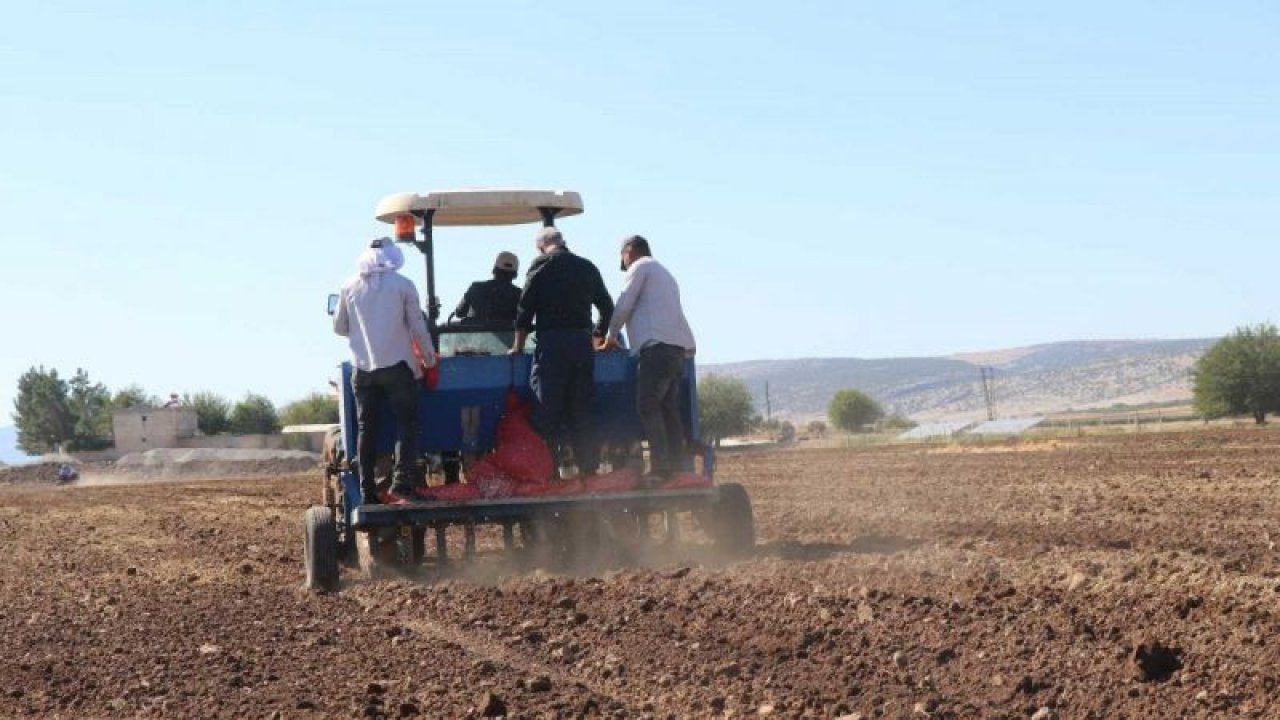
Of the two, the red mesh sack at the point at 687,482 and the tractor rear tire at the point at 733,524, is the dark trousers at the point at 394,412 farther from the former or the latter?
the tractor rear tire at the point at 733,524

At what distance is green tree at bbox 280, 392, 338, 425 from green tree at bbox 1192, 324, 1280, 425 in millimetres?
43454

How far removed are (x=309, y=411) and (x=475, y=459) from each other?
9083 cm

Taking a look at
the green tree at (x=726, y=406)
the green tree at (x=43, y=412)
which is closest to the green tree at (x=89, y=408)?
the green tree at (x=43, y=412)

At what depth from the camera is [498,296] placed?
550 inches

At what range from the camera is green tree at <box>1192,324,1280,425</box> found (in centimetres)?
7556

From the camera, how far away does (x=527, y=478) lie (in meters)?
12.7

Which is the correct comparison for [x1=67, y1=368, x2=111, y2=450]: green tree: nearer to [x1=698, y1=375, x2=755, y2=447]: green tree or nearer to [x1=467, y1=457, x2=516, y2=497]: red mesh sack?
[x1=698, y1=375, x2=755, y2=447]: green tree

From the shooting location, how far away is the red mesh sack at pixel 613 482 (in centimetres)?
1265

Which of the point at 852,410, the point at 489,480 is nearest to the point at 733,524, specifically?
the point at 489,480

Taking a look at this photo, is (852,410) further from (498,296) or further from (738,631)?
(738,631)

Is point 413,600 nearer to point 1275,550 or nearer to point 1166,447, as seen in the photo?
point 1275,550

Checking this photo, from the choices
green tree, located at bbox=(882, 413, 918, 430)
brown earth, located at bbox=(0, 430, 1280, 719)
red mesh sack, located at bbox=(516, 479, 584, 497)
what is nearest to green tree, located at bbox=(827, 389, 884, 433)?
green tree, located at bbox=(882, 413, 918, 430)

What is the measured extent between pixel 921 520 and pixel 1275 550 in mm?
4376

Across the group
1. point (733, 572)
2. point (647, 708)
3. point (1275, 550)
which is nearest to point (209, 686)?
point (647, 708)
